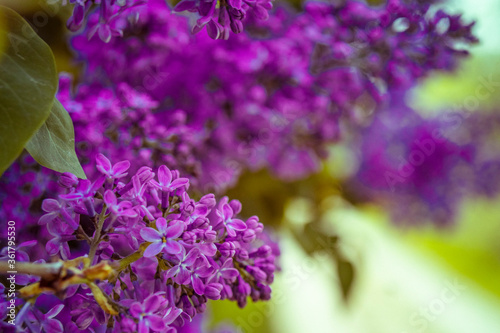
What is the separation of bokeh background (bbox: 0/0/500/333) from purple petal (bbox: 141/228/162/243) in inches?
6.9

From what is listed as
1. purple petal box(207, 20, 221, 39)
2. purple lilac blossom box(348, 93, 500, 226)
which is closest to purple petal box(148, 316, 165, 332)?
purple petal box(207, 20, 221, 39)

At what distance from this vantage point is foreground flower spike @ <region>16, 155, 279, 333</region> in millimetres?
219

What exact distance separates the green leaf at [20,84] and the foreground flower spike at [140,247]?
32 millimetres

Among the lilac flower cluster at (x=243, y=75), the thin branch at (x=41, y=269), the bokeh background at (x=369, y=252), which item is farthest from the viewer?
the bokeh background at (x=369, y=252)

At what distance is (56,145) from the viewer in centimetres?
26

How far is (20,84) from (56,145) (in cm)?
4

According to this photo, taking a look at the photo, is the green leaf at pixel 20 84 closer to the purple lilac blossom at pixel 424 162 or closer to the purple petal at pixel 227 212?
the purple petal at pixel 227 212

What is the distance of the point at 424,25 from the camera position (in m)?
0.45

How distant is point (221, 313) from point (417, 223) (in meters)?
0.34

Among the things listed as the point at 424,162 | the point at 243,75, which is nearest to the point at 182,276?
the point at 243,75

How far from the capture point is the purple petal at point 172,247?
219mm

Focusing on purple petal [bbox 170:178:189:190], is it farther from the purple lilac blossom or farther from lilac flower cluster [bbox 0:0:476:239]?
the purple lilac blossom

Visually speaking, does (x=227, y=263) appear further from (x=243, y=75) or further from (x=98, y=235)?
(x=243, y=75)

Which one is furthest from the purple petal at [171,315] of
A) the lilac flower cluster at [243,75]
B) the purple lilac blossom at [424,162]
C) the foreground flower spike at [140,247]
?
the purple lilac blossom at [424,162]
